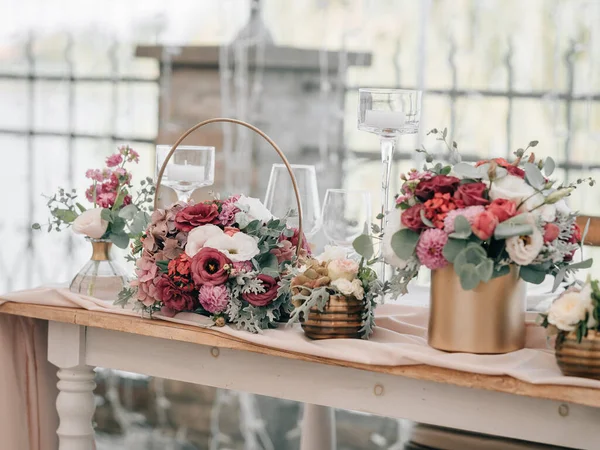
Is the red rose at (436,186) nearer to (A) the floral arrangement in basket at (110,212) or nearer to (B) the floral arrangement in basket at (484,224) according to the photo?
(B) the floral arrangement in basket at (484,224)

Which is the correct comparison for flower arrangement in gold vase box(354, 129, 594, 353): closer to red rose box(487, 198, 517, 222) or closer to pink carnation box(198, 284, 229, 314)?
red rose box(487, 198, 517, 222)

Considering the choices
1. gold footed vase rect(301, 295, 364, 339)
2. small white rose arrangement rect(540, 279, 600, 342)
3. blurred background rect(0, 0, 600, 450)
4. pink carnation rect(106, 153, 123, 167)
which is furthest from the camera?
blurred background rect(0, 0, 600, 450)

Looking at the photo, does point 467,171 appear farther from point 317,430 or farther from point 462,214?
point 317,430

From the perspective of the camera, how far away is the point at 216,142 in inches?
129

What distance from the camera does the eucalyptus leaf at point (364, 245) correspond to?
1.32 meters

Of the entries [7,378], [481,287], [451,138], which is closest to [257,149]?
[451,138]

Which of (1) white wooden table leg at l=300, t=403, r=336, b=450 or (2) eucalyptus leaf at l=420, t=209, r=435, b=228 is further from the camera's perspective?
(1) white wooden table leg at l=300, t=403, r=336, b=450

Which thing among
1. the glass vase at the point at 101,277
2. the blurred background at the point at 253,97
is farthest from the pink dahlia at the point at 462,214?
the blurred background at the point at 253,97

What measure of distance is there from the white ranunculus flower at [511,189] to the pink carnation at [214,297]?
1.45ft

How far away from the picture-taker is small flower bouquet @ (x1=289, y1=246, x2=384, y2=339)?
4.30ft

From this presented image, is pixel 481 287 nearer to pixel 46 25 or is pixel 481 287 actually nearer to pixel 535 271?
pixel 535 271

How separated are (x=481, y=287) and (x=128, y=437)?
2.24 meters

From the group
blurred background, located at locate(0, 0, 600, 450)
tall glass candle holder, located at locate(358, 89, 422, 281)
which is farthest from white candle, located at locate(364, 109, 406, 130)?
blurred background, located at locate(0, 0, 600, 450)

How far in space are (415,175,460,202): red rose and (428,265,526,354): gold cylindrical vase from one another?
0.11 meters
